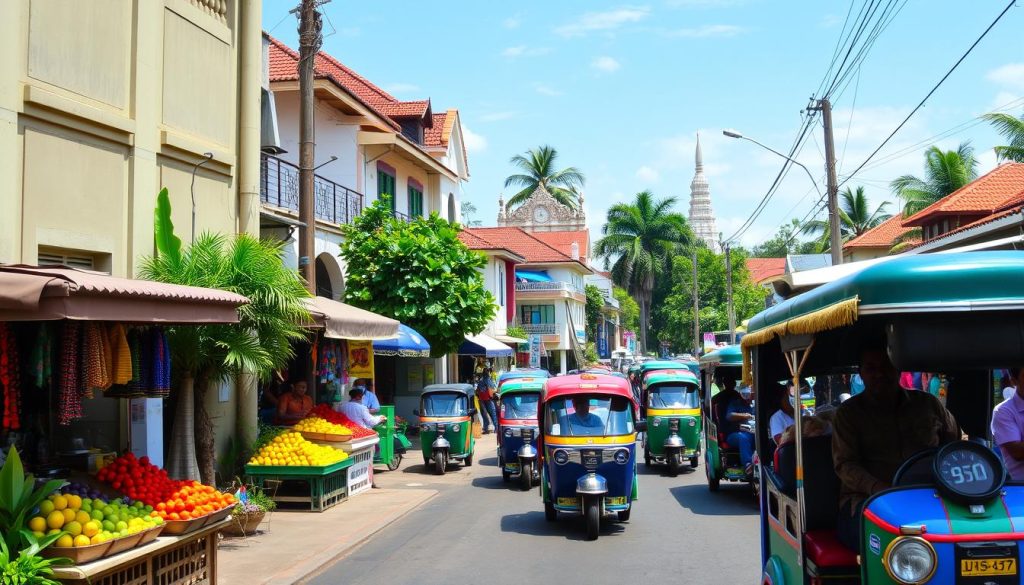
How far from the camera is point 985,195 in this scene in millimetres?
29594

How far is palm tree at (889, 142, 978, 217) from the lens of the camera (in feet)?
123

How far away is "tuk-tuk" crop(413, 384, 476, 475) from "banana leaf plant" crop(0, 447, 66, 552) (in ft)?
44.1

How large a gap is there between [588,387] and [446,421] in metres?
8.11

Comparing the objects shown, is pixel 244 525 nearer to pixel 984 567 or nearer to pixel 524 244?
pixel 984 567

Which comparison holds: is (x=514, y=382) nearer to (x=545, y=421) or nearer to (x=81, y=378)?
(x=545, y=421)

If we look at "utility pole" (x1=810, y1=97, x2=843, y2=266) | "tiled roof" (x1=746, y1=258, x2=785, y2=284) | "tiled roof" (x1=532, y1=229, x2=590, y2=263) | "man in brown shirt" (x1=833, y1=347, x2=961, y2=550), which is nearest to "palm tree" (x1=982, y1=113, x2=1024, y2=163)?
"utility pole" (x1=810, y1=97, x2=843, y2=266)

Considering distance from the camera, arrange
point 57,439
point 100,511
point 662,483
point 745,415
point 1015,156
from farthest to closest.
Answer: point 1015,156 < point 662,483 < point 745,415 < point 57,439 < point 100,511

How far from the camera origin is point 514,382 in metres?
18.9

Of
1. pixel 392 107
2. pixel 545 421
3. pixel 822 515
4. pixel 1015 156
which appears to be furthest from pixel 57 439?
pixel 1015 156

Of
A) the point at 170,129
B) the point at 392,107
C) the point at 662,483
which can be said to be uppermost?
the point at 392,107

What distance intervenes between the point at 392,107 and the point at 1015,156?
2041 cm

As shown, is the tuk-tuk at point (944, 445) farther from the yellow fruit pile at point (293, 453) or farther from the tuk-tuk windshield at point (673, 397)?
the tuk-tuk windshield at point (673, 397)

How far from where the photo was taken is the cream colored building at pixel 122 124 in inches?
413

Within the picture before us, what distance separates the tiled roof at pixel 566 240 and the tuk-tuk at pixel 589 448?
56.5 metres
